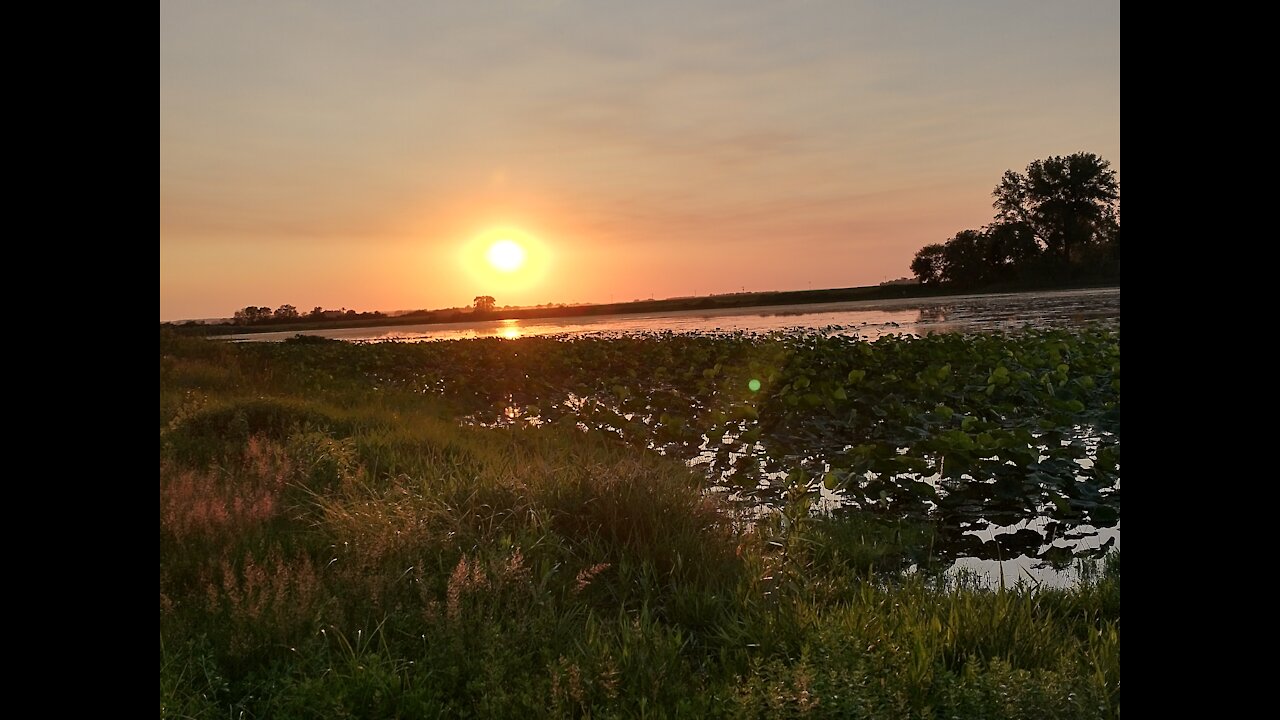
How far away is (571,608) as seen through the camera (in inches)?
157

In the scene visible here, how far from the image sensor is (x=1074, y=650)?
11.2ft

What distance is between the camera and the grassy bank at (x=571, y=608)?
9.86 ft

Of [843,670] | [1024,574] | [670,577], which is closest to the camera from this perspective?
[843,670]

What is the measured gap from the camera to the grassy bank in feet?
9.86

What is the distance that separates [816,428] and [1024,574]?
4.47 meters
